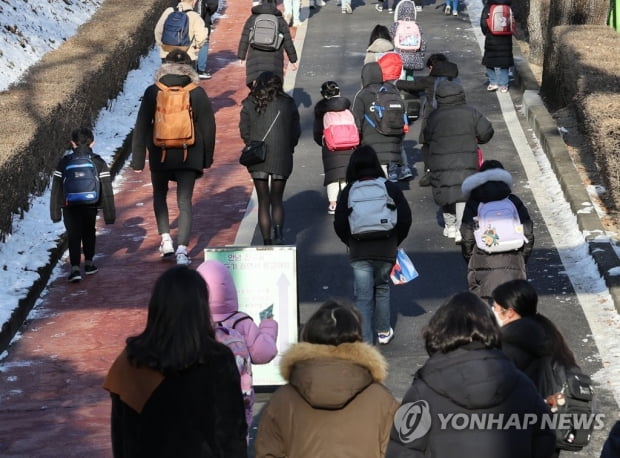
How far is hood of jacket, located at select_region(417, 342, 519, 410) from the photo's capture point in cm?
475

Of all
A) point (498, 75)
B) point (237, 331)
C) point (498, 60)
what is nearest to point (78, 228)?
point (237, 331)

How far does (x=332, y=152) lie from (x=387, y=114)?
66cm

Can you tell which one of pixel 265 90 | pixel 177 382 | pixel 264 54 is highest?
pixel 177 382

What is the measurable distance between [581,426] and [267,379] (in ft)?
10.6

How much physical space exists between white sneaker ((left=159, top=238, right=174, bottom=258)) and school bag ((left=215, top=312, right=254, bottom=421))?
636 centimetres

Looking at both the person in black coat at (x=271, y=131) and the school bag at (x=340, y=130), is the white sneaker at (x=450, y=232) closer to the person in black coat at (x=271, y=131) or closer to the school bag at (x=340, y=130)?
the school bag at (x=340, y=130)

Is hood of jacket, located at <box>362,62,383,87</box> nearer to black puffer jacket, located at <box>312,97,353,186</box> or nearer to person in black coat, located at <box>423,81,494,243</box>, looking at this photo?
black puffer jacket, located at <box>312,97,353,186</box>

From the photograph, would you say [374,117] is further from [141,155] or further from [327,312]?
[327,312]

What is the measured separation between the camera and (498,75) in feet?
60.0

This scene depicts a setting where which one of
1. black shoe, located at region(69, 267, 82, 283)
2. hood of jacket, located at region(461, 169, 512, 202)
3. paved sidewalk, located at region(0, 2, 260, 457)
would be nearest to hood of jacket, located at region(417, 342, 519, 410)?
paved sidewalk, located at region(0, 2, 260, 457)

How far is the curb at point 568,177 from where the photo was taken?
10953 millimetres

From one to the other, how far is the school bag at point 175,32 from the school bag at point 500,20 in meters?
4.35

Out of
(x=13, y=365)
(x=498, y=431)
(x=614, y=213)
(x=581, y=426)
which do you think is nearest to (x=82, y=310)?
(x=13, y=365)

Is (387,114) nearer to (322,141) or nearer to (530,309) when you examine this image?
(322,141)
